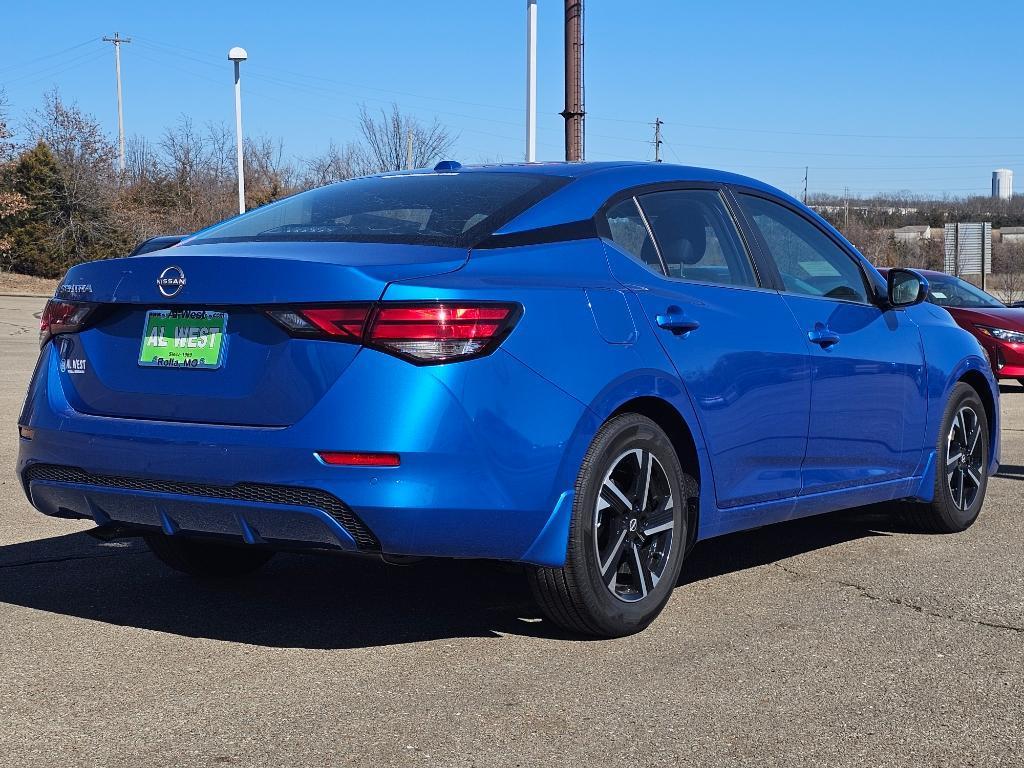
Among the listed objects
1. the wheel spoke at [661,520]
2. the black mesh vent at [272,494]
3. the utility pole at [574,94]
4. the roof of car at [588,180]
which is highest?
the utility pole at [574,94]

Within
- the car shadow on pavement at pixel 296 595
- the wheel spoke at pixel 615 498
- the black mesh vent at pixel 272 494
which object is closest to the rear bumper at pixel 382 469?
the black mesh vent at pixel 272 494

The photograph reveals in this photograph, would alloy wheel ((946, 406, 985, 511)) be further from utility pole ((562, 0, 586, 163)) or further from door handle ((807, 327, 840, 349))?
utility pole ((562, 0, 586, 163))

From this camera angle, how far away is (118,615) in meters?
4.85

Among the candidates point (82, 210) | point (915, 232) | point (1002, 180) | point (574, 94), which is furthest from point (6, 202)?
point (1002, 180)

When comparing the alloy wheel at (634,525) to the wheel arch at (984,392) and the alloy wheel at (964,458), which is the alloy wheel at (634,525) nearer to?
the alloy wheel at (964,458)

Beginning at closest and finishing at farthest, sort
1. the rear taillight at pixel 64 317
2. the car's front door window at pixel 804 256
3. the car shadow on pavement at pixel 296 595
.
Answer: the rear taillight at pixel 64 317, the car shadow on pavement at pixel 296 595, the car's front door window at pixel 804 256

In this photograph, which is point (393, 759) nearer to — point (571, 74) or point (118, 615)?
point (118, 615)

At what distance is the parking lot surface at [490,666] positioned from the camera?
3.49 metres

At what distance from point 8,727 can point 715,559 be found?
3343 millimetres

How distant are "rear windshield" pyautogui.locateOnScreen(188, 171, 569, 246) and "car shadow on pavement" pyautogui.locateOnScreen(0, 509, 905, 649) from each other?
108cm

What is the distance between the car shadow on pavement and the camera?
4672 millimetres

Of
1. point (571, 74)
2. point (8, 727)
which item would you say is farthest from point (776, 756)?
point (571, 74)

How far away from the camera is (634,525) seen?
4.59 m

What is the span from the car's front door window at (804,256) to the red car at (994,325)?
10.2 metres
